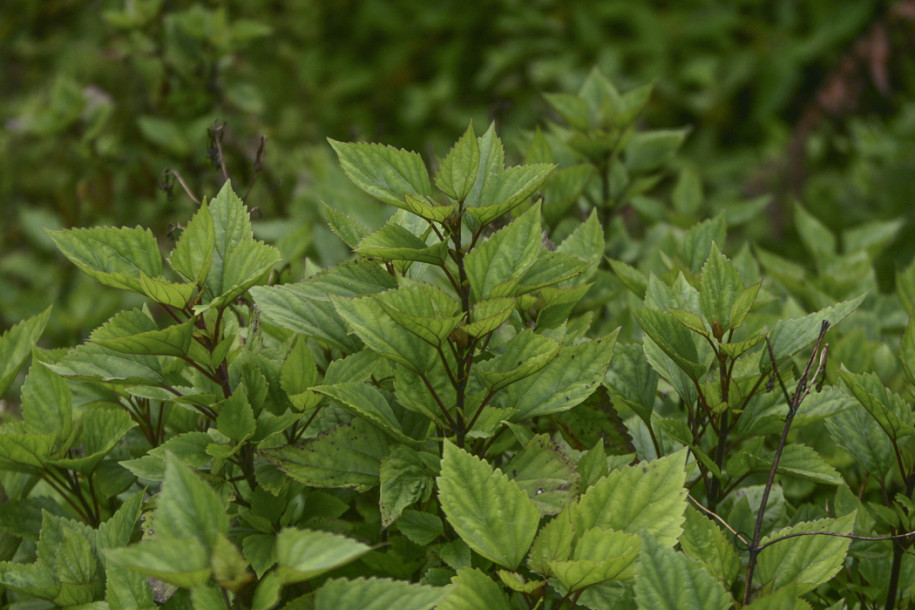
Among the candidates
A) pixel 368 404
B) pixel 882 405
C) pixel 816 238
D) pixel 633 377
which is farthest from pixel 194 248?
pixel 816 238

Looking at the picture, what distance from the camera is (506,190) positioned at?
0.95 metres

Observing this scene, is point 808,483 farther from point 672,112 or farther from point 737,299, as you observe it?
point 672,112

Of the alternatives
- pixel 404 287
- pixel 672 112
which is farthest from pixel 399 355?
pixel 672 112

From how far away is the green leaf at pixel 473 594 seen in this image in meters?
0.81

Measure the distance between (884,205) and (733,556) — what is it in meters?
3.63

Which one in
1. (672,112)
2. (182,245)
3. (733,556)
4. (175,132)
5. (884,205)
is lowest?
(884,205)

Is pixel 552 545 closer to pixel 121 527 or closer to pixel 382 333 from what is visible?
pixel 382 333

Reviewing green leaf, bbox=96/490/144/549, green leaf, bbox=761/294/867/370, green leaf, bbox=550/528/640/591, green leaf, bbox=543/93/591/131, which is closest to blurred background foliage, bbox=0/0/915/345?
green leaf, bbox=543/93/591/131

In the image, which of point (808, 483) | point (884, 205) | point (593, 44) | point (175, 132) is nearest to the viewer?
point (808, 483)

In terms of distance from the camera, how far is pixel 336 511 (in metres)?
1.00

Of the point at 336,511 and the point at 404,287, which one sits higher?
the point at 404,287

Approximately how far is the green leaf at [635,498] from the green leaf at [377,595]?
192mm

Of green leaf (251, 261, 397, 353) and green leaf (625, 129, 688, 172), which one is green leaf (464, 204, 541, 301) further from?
green leaf (625, 129, 688, 172)

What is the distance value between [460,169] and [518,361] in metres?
0.23
